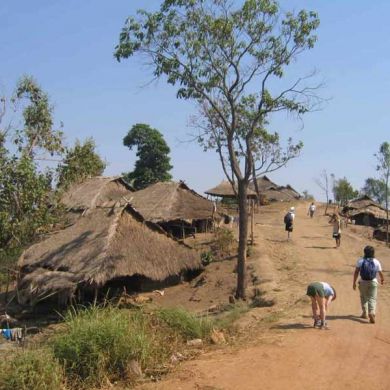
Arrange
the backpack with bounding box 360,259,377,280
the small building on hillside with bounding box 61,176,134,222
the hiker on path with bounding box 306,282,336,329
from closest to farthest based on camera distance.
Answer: the hiker on path with bounding box 306,282,336,329, the backpack with bounding box 360,259,377,280, the small building on hillside with bounding box 61,176,134,222

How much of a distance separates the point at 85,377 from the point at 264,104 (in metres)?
8.23

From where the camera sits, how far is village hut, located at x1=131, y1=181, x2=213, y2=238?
2541 cm

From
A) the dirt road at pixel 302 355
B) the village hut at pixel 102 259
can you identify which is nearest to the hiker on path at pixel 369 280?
the dirt road at pixel 302 355

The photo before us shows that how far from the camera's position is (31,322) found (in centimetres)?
1542

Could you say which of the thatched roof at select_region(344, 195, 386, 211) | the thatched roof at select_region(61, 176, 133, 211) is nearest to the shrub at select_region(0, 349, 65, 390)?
the thatched roof at select_region(61, 176, 133, 211)

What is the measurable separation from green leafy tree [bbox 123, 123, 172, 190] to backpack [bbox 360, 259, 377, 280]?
3147cm

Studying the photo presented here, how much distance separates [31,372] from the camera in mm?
7539

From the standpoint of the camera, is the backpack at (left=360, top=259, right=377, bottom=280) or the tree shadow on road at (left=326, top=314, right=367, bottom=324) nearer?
the backpack at (left=360, top=259, right=377, bottom=280)

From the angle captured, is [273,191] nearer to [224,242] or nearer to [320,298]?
[224,242]

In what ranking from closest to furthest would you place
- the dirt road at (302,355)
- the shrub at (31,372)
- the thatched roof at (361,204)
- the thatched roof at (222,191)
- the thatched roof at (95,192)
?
1. the shrub at (31,372)
2. the dirt road at (302,355)
3. the thatched roof at (95,192)
4. the thatched roof at (222,191)
5. the thatched roof at (361,204)

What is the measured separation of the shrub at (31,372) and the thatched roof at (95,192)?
17.9 meters

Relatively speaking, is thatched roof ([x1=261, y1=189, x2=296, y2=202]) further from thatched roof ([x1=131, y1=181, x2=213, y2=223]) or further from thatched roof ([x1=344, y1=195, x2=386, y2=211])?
thatched roof ([x1=131, y1=181, x2=213, y2=223])

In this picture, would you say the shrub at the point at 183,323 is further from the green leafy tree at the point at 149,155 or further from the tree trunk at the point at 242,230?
the green leafy tree at the point at 149,155

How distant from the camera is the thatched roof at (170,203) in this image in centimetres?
2538
